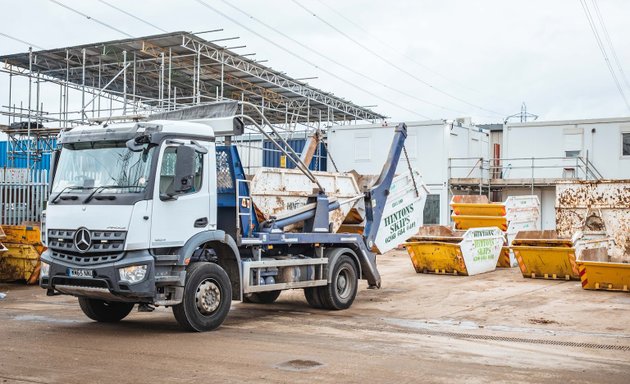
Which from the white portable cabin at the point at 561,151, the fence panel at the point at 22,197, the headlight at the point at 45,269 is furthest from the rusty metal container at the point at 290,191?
the white portable cabin at the point at 561,151

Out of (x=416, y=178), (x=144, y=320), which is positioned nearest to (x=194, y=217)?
(x=144, y=320)

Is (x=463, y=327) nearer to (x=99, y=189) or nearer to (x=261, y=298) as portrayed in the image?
(x=261, y=298)

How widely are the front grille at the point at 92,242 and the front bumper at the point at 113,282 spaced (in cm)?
17

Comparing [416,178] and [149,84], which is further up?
[149,84]

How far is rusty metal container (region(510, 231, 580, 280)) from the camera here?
18.4m

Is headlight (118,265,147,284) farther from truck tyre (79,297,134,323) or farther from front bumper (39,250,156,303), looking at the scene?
truck tyre (79,297,134,323)

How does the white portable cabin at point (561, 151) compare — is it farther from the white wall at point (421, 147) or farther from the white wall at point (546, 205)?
the white wall at point (421, 147)

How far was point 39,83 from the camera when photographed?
2964cm

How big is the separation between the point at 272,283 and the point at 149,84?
23.9 meters

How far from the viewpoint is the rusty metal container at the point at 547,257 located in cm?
1836

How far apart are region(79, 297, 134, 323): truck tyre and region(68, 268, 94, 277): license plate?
1.59 metres

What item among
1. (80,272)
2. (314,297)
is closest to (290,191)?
(314,297)

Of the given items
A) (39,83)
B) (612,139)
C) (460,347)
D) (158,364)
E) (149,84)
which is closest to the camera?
(158,364)

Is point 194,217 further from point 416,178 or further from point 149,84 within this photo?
point 149,84
